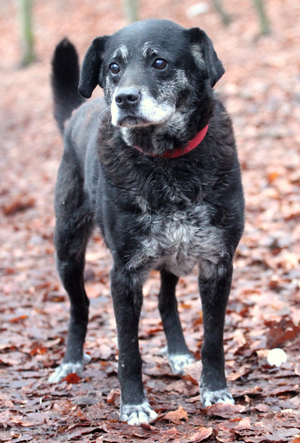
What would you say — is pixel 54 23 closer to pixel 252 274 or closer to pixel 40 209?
pixel 40 209

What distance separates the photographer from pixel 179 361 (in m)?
4.19

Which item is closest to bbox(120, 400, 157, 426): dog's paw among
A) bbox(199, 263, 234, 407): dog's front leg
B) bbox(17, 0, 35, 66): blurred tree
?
bbox(199, 263, 234, 407): dog's front leg

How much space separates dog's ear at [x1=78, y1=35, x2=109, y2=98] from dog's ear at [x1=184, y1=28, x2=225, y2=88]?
61cm

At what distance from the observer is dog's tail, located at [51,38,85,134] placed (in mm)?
4809

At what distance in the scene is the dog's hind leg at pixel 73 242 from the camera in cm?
438

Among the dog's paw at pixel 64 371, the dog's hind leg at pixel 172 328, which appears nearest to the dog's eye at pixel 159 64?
the dog's hind leg at pixel 172 328

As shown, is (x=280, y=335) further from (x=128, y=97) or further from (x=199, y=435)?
(x=128, y=97)

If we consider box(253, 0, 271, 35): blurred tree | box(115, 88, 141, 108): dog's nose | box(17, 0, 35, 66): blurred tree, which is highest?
box(17, 0, 35, 66): blurred tree

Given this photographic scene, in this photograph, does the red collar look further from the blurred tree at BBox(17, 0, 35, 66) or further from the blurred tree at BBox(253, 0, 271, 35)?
the blurred tree at BBox(17, 0, 35, 66)

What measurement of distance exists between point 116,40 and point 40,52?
20.6m

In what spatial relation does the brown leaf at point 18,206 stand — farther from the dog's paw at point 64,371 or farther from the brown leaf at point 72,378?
the brown leaf at point 72,378

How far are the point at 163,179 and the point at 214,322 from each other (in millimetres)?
991

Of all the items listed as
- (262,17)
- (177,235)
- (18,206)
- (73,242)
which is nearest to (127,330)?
(177,235)

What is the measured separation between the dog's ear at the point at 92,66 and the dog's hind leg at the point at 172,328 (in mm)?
1535
